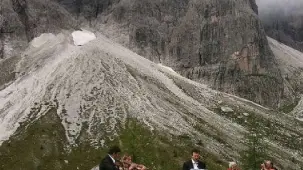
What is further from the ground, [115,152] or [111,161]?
[115,152]

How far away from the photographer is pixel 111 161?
19766mm

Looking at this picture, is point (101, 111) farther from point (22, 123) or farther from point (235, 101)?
point (235, 101)

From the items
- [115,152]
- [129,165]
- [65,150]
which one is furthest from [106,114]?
[129,165]

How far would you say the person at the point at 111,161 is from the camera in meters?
19.5

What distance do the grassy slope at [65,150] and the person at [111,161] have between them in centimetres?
8397

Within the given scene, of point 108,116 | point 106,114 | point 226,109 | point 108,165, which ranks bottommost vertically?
point 226,109

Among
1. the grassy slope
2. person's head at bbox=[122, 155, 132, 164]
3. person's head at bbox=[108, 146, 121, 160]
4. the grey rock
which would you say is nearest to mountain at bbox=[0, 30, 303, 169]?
the grassy slope

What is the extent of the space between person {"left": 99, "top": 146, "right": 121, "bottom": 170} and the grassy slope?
84.0m

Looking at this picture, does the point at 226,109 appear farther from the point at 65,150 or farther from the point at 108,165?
the point at 108,165

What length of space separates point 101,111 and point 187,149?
26.9 m

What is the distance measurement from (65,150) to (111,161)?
98.9m

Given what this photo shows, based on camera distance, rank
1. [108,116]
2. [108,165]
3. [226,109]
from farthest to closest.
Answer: [226,109] < [108,116] < [108,165]

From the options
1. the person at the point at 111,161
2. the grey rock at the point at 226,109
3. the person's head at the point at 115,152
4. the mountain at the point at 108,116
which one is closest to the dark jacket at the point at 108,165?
the person at the point at 111,161

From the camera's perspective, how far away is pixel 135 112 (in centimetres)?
13825
